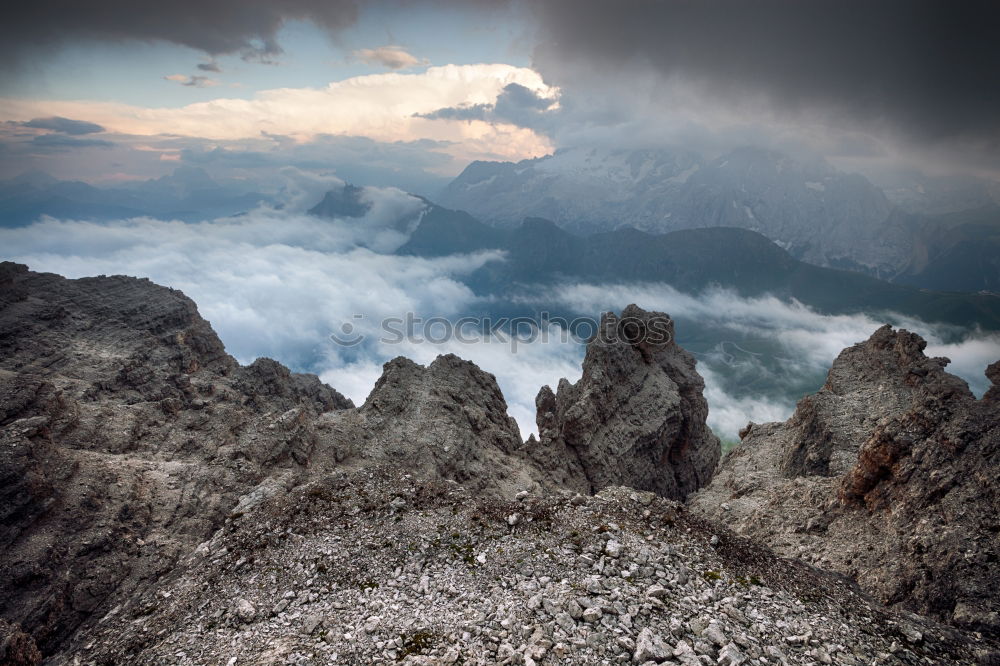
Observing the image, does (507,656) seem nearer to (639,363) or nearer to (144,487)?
(144,487)

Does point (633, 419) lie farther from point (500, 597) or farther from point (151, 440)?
point (151, 440)

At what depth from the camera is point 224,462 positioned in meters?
37.3

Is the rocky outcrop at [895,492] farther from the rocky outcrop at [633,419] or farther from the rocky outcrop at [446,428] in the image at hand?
the rocky outcrop at [446,428]

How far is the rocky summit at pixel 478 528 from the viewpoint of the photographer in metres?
15.3

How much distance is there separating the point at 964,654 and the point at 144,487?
144ft

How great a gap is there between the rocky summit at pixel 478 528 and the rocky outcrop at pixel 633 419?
1.61 feet

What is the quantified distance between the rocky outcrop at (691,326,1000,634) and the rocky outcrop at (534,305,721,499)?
11600 mm

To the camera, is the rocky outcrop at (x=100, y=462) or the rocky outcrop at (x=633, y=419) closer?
the rocky outcrop at (x=100, y=462)

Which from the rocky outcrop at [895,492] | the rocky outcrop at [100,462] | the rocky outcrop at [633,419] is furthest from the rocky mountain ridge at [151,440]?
the rocky outcrop at [895,492]

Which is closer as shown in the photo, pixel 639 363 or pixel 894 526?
pixel 894 526

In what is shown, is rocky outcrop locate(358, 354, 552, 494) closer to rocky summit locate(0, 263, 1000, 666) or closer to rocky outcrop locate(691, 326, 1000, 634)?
rocky summit locate(0, 263, 1000, 666)

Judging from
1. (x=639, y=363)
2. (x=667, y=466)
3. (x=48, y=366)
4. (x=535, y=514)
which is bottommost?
(x=667, y=466)

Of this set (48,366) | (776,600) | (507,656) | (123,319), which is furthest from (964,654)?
(123,319)

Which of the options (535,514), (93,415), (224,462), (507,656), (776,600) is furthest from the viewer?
(93,415)
